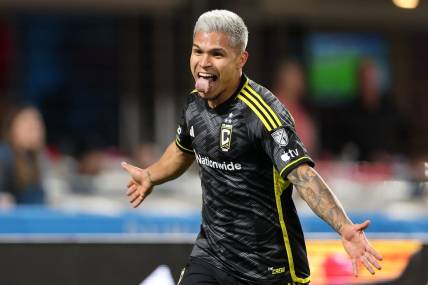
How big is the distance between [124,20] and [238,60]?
10.2 m

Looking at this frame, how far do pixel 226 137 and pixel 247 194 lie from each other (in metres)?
0.32

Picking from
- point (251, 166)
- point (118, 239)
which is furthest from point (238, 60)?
point (118, 239)

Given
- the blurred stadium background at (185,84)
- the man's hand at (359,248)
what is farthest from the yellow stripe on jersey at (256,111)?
the blurred stadium background at (185,84)

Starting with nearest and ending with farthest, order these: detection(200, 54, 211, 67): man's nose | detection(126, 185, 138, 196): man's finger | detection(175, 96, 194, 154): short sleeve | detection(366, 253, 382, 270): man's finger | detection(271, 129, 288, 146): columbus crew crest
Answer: detection(366, 253, 382, 270): man's finger < detection(271, 129, 288, 146): columbus crew crest < detection(200, 54, 211, 67): man's nose < detection(175, 96, 194, 154): short sleeve < detection(126, 185, 138, 196): man's finger

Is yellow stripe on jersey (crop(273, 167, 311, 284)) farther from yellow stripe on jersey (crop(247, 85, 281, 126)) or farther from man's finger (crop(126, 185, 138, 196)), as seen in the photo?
man's finger (crop(126, 185, 138, 196))

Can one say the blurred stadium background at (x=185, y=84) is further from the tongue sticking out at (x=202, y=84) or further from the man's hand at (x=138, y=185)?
the tongue sticking out at (x=202, y=84)

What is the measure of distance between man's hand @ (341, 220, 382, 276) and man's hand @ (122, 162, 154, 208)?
1567mm

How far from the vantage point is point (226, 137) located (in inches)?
212

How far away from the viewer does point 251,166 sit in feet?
17.6

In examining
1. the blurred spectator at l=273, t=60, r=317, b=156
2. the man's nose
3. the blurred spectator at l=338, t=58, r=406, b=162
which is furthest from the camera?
the blurred spectator at l=338, t=58, r=406, b=162

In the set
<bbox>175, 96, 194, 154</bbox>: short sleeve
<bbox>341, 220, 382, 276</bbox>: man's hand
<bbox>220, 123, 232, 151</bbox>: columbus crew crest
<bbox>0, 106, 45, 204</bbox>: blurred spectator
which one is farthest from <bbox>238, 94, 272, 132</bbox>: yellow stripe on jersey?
<bbox>0, 106, 45, 204</bbox>: blurred spectator

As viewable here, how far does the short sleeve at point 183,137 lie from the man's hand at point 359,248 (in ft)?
4.24

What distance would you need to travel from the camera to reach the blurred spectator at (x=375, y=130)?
13289 millimetres

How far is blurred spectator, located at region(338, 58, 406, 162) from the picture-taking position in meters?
13.3
